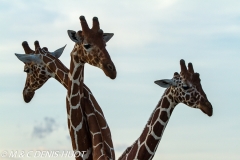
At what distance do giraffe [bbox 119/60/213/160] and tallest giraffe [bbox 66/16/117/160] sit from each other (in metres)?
0.61

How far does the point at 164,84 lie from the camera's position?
37.2ft

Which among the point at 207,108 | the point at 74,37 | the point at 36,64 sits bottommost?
the point at 207,108

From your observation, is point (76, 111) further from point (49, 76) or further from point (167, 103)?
point (167, 103)

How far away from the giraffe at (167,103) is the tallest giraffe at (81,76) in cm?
61

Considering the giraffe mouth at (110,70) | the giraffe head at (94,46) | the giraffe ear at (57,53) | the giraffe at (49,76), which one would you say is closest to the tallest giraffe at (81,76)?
the giraffe head at (94,46)

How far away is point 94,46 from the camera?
35.3 ft

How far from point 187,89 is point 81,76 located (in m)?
1.89

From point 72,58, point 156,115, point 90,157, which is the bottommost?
point 90,157

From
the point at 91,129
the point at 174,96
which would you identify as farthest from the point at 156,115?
the point at 91,129

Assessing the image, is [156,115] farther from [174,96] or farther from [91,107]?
[91,107]

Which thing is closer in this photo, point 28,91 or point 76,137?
point 76,137

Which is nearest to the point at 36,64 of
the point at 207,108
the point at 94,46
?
the point at 94,46

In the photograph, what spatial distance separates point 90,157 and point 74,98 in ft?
3.68

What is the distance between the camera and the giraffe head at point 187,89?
36.1ft
